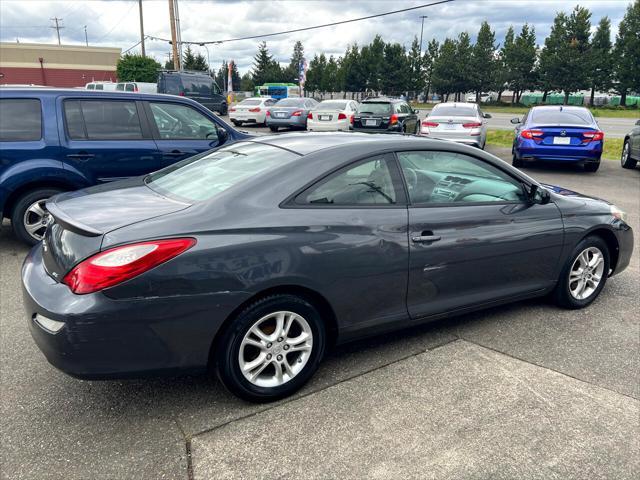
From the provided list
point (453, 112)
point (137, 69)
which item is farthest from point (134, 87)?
point (137, 69)

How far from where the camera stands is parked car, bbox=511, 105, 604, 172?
34.8 feet

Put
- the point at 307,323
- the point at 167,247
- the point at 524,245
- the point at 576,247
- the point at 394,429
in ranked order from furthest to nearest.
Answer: the point at 576,247, the point at 524,245, the point at 307,323, the point at 394,429, the point at 167,247

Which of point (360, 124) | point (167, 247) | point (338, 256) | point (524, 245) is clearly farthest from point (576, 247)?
point (360, 124)

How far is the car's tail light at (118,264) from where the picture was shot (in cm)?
235

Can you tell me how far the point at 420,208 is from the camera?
10.6 ft

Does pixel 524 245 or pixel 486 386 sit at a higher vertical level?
pixel 524 245

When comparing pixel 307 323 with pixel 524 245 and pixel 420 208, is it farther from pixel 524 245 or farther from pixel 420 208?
pixel 524 245

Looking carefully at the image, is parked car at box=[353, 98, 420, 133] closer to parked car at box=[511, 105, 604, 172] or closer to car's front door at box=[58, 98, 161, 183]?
parked car at box=[511, 105, 604, 172]

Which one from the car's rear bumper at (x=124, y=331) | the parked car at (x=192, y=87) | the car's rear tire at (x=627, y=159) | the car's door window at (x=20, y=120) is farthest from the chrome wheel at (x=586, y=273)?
the parked car at (x=192, y=87)

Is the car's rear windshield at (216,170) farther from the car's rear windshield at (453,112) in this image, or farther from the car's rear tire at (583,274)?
the car's rear windshield at (453,112)

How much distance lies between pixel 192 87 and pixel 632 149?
65.9ft

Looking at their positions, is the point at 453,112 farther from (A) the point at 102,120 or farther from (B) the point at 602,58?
(B) the point at 602,58

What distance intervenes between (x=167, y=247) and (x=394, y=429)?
1469 mm

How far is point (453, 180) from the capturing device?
11.8ft
